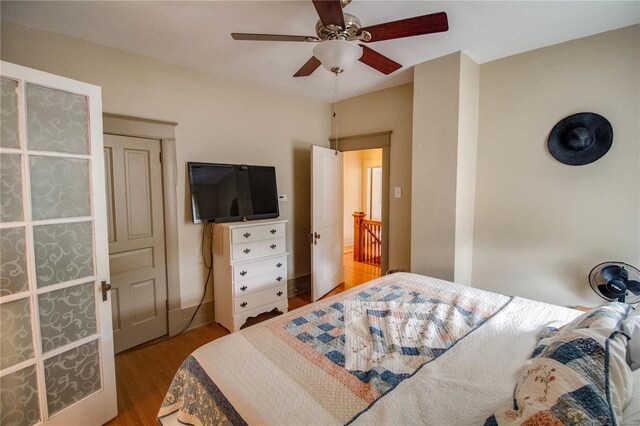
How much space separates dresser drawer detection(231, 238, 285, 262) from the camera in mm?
2672

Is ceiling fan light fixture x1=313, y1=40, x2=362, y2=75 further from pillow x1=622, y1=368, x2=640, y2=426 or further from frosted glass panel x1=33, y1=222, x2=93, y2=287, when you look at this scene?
pillow x1=622, y1=368, x2=640, y2=426

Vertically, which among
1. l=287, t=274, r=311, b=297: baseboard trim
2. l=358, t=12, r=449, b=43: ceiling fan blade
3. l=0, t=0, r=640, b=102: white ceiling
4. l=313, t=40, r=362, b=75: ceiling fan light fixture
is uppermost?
l=0, t=0, r=640, b=102: white ceiling

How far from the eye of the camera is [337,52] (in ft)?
5.20

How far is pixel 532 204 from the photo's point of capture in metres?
2.52

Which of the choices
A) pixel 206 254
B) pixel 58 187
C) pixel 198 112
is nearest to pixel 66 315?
pixel 58 187

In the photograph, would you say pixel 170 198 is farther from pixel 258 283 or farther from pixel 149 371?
pixel 149 371

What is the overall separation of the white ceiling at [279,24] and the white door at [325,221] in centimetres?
→ 120

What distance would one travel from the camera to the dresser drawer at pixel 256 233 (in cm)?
267

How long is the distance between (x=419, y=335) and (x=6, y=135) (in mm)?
2157

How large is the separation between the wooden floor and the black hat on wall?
123 inches

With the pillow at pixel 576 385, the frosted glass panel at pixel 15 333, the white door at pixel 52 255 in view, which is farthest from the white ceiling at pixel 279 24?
the pillow at pixel 576 385

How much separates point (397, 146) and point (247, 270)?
2135 mm

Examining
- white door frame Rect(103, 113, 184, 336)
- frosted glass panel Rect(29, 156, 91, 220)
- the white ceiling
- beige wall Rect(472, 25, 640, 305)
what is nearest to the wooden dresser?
white door frame Rect(103, 113, 184, 336)

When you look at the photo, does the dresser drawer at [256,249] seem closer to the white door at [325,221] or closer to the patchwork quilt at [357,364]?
the white door at [325,221]
